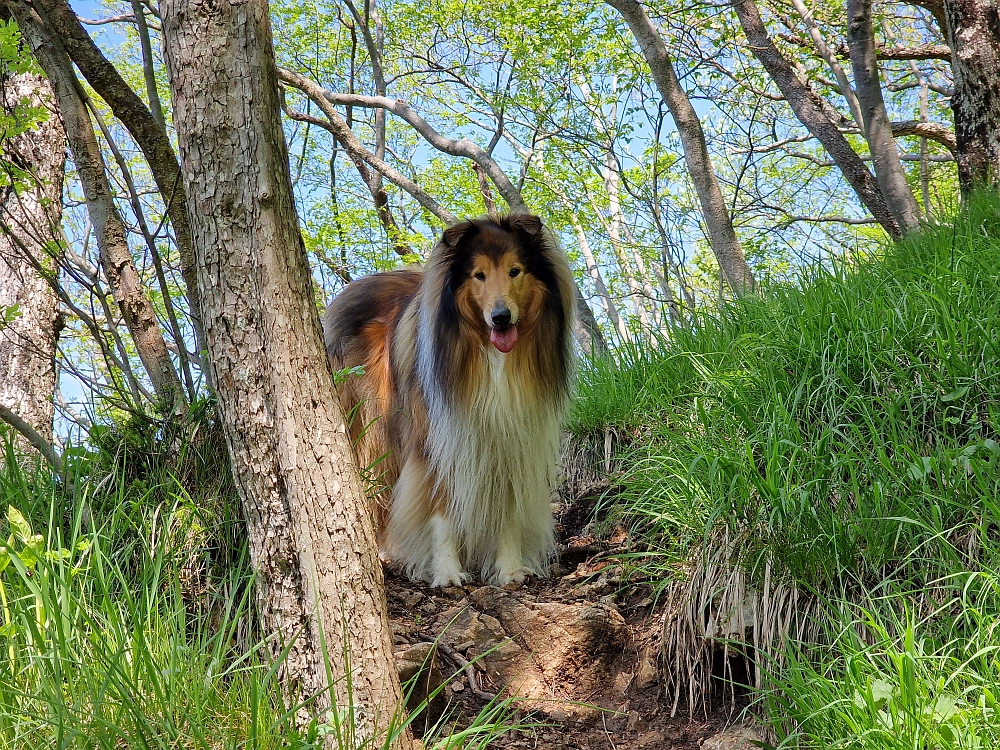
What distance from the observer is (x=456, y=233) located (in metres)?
3.60

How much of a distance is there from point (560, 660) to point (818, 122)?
451cm

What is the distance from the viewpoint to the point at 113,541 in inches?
109

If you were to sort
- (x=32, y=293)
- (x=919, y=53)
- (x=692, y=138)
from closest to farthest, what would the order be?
1. (x=32, y=293)
2. (x=692, y=138)
3. (x=919, y=53)

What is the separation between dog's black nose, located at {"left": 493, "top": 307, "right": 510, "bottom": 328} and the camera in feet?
11.2

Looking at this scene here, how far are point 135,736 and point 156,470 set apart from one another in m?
1.48

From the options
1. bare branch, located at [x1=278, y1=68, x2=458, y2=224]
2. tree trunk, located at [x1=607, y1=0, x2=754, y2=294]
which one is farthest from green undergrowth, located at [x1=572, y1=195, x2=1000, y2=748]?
bare branch, located at [x1=278, y1=68, x2=458, y2=224]

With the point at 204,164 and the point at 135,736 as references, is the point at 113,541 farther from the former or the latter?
the point at 204,164

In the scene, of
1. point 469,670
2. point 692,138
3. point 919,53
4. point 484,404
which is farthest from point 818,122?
point 469,670

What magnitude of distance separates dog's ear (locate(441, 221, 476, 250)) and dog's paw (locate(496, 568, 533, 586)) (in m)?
1.50

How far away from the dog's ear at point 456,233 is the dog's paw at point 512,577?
150cm

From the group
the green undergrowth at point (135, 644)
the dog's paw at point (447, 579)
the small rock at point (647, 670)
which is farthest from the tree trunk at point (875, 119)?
the green undergrowth at point (135, 644)

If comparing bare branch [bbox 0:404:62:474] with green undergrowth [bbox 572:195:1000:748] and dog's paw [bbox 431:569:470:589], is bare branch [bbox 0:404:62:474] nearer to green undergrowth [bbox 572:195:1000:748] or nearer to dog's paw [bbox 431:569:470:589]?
dog's paw [bbox 431:569:470:589]

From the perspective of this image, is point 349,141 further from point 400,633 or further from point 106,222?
point 400,633

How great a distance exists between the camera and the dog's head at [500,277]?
349 cm
